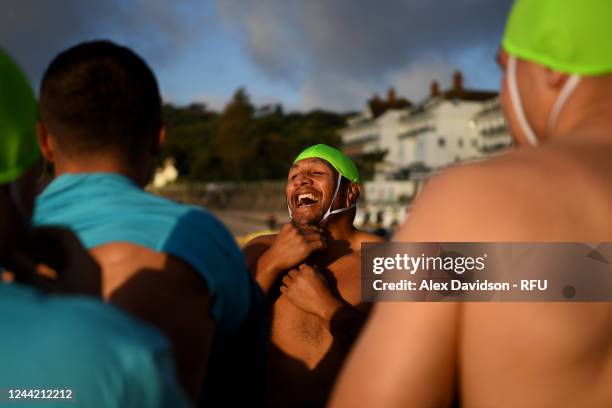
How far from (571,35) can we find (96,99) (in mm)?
1299

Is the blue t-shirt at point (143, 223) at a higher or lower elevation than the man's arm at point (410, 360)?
higher

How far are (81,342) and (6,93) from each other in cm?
64

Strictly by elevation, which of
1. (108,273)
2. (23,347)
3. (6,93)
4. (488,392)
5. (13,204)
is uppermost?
(6,93)

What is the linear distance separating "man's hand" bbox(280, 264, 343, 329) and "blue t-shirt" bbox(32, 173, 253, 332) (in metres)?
1.72

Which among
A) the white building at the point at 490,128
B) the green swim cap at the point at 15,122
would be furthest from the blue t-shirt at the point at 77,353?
the white building at the point at 490,128

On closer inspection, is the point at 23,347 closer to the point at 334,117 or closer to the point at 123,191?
the point at 123,191

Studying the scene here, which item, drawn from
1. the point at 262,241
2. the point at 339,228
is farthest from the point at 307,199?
the point at 262,241

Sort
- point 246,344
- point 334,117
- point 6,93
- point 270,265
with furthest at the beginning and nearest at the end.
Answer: point 334,117 → point 270,265 → point 246,344 → point 6,93

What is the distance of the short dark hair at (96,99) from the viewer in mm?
1970

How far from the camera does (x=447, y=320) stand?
64.8 inches

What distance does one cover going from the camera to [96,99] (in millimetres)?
1967

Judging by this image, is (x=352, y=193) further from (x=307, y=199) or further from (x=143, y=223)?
(x=143, y=223)

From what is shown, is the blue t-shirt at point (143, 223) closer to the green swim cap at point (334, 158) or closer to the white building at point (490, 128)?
the green swim cap at point (334, 158)

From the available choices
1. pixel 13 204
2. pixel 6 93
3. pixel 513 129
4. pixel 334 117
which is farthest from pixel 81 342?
pixel 334 117
